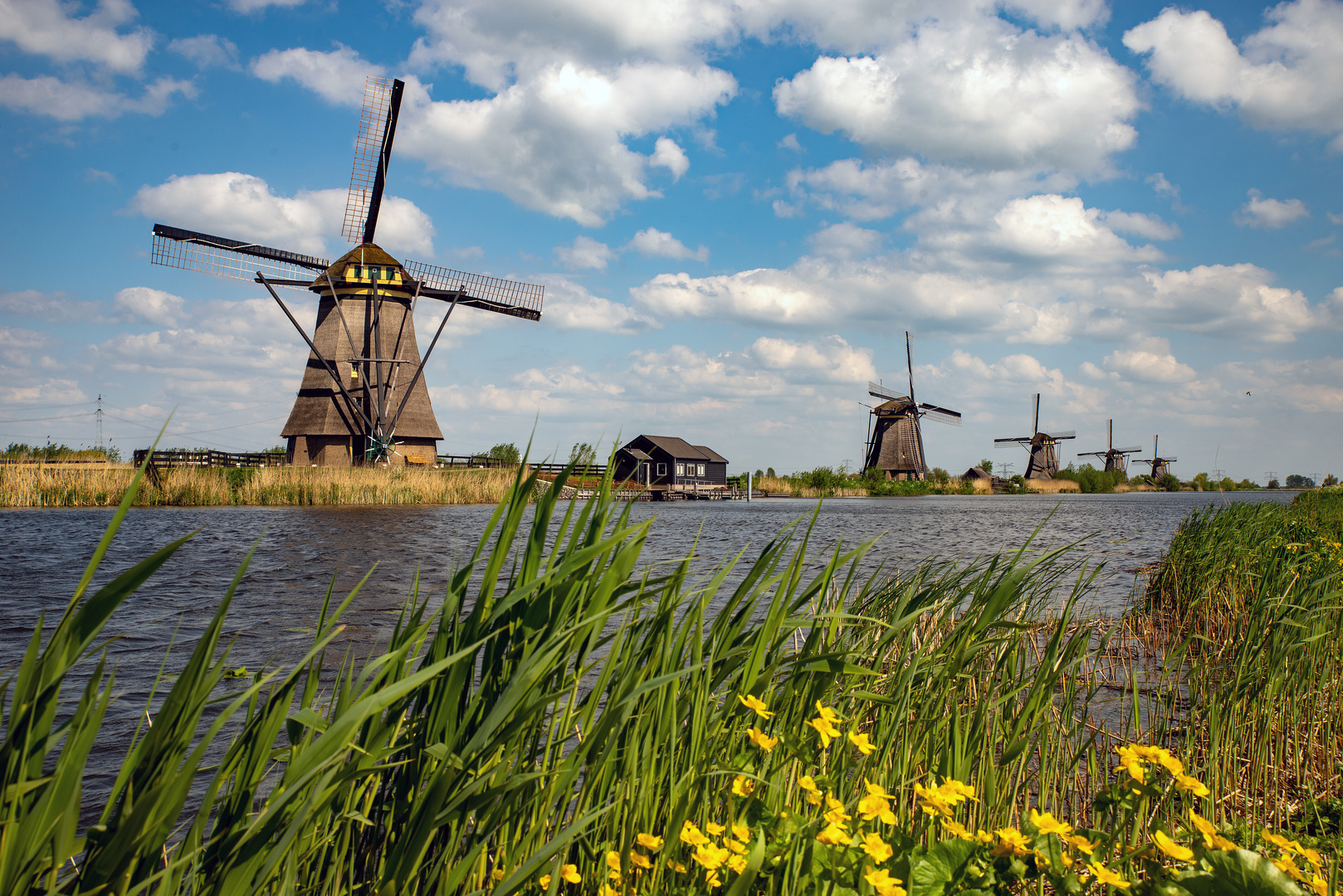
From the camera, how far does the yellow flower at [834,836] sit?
1.54 m

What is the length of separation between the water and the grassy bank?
41.4 inches

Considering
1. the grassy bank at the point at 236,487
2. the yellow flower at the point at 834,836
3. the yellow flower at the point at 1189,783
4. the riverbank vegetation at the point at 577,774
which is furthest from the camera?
the grassy bank at the point at 236,487

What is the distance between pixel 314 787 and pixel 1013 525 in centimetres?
2332

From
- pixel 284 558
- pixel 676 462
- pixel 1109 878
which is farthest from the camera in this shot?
pixel 676 462

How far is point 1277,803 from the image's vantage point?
3043 mm

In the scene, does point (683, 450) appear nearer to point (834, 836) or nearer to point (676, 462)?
point (676, 462)

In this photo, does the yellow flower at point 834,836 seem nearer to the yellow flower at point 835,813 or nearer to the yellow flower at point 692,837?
the yellow flower at point 835,813

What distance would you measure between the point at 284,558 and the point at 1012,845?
1266 cm

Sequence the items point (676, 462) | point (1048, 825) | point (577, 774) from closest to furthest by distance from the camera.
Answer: point (1048, 825) → point (577, 774) → point (676, 462)

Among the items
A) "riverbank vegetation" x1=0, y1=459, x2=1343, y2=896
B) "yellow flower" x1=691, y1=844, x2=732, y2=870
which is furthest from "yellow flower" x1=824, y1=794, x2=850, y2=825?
"yellow flower" x1=691, y1=844, x2=732, y2=870

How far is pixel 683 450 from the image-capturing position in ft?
158

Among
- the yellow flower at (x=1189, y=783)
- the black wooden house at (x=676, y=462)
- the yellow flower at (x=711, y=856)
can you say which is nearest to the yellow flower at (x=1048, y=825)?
the yellow flower at (x=1189, y=783)

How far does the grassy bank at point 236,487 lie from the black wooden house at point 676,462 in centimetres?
1853

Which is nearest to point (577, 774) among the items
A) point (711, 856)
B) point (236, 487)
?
point (711, 856)
